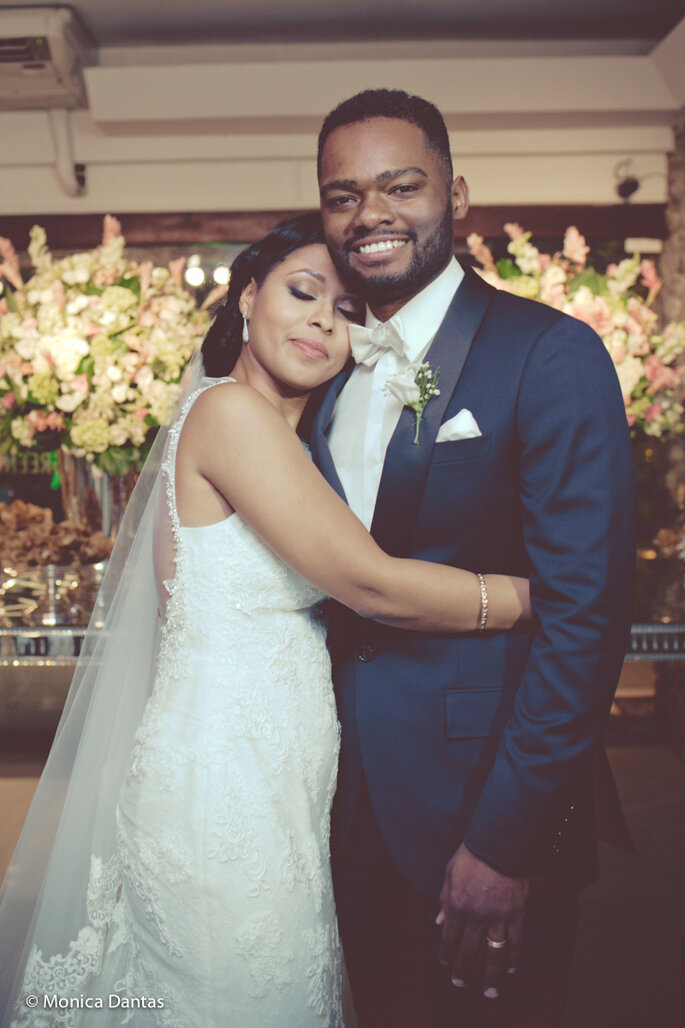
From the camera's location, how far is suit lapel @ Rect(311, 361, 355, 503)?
155 centimetres

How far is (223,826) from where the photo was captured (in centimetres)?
142

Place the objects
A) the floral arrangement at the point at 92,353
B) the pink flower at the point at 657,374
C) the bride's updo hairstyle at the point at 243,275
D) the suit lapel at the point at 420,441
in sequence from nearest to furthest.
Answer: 1. the suit lapel at the point at 420,441
2. the bride's updo hairstyle at the point at 243,275
3. the floral arrangement at the point at 92,353
4. the pink flower at the point at 657,374

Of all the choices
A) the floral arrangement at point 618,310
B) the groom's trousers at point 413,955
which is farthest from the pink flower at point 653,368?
the groom's trousers at point 413,955

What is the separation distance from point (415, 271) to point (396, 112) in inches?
12.3

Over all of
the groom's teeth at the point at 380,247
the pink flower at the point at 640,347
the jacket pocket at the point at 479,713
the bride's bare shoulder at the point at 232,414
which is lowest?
the jacket pocket at the point at 479,713

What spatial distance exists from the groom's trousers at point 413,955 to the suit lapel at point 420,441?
0.53 meters

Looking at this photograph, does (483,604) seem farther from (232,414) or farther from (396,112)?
(396,112)

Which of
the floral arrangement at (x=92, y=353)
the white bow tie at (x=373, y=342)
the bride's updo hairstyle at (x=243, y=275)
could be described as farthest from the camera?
the floral arrangement at (x=92, y=353)

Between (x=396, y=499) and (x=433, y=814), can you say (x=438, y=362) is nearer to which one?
(x=396, y=499)

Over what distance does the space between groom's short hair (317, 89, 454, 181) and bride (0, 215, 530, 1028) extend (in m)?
0.27

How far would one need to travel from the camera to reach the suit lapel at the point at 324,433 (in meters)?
1.55

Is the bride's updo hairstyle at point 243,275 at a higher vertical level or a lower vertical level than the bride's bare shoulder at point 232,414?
higher

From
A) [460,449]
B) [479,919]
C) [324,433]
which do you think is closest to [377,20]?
[324,433]

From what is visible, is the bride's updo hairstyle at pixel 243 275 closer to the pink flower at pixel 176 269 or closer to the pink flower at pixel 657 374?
the pink flower at pixel 176 269
